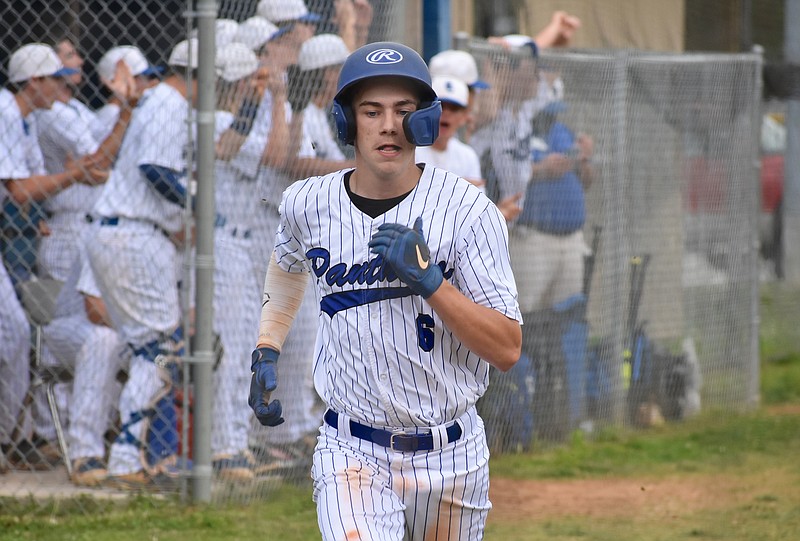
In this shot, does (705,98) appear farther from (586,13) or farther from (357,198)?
(357,198)

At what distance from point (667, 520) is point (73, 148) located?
12.9ft

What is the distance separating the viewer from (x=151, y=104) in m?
6.65

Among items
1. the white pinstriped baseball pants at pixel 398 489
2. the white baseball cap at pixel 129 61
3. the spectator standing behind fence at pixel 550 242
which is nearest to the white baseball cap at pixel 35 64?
the white baseball cap at pixel 129 61

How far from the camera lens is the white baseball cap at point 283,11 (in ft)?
21.8

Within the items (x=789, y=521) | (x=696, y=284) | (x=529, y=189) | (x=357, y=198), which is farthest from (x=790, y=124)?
(x=357, y=198)

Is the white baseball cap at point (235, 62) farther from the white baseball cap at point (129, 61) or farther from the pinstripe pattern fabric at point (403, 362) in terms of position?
the pinstripe pattern fabric at point (403, 362)

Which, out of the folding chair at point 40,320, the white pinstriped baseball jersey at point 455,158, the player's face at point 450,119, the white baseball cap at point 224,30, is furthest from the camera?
the player's face at point 450,119

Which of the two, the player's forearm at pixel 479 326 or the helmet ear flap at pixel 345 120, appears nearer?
the player's forearm at pixel 479 326

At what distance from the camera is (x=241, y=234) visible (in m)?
6.75

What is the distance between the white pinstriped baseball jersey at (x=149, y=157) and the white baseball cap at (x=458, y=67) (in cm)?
177

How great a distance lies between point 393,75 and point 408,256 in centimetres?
54

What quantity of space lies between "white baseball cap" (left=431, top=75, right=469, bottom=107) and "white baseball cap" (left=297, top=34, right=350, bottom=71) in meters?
0.79

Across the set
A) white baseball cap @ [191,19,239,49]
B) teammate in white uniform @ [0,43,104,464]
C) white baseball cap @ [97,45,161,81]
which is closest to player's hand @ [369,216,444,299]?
white baseball cap @ [191,19,239,49]

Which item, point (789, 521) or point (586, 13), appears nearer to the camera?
point (789, 521)
